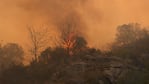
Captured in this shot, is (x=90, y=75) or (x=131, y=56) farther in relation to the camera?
(x=131, y=56)

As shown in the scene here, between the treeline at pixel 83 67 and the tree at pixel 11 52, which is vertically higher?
the tree at pixel 11 52

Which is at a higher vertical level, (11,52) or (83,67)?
(11,52)

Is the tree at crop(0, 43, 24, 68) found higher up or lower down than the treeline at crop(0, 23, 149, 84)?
higher up

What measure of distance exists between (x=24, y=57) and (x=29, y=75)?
1603 cm

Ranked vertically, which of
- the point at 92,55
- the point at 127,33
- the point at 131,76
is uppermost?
Result: the point at 127,33

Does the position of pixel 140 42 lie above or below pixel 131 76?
above

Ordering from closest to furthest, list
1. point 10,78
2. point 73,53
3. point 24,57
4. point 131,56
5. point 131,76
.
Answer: point 131,76 → point 10,78 → point 131,56 → point 73,53 → point 24,57

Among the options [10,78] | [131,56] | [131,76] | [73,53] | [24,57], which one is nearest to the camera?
[131,76]

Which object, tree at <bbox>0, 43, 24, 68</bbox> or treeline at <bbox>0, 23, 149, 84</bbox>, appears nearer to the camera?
treeline at <bbox>0, 23, 149, 84</bbox>

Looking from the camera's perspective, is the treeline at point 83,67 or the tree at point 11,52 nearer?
the treeline at point 83,67

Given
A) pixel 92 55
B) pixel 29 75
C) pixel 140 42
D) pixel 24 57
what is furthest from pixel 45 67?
pixel 24 57

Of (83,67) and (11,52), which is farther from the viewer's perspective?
(11,52)

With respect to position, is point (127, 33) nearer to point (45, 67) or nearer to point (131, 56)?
point (131, 56)

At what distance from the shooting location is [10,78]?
33.7 meters
